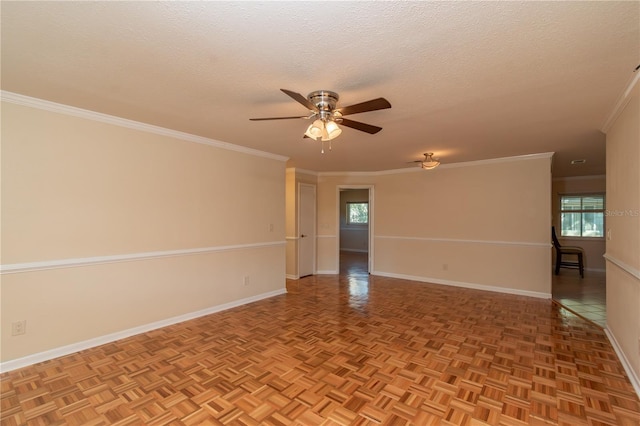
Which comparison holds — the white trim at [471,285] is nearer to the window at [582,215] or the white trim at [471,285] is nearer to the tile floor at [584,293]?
the tile floor at [584,293]

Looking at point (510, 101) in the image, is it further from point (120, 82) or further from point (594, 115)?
point (120, 82)

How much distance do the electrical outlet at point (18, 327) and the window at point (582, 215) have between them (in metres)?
10.2

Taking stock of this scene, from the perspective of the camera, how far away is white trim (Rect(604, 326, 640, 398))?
7.52 ft

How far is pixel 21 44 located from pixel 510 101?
11.6 feet

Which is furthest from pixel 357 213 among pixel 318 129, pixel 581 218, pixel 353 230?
pixel 318 129

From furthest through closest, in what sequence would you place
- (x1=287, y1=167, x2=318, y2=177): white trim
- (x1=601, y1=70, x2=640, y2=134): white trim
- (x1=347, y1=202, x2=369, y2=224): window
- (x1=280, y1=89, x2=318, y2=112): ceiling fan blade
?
(x1=347, y1=202, x2=369, y2=224): window
(x1=287, y1=167, x2=318, y2=177): white trim
(x1=601, y1=70, x2=640, y2=134): white trim
(x1=280, y1=89, x2=318, y2=112): ceiling fan blade

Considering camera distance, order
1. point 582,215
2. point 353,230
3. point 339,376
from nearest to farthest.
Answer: point 339,376, point 582,215, point 353,230

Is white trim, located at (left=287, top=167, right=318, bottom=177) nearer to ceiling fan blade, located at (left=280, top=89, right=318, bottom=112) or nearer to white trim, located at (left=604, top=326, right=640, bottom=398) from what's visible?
ceiling fan blade, located at (left=280, top=89, right=318, bottom=112)

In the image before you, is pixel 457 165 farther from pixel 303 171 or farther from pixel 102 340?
pixel 102 340

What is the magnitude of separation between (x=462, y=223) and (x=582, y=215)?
14.4 feet

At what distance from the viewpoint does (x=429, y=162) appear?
183 inches

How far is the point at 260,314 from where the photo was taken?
13.2ft

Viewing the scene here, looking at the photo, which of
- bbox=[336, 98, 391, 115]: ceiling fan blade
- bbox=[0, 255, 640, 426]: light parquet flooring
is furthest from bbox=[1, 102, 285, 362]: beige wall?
bbox=[336, 98, 391, 115]: ceiling fan blade

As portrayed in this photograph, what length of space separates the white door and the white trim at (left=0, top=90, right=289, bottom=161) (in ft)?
7.04
